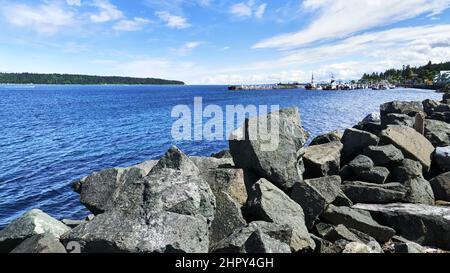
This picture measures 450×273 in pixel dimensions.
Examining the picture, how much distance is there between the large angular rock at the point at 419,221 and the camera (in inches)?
400

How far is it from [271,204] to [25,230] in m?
5.73

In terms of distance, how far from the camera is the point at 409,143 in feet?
48.5

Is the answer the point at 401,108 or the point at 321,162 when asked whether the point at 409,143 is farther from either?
the point at 401,108

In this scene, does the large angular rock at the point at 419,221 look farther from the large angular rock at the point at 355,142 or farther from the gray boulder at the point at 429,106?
the gray boulder at the point at 429,106

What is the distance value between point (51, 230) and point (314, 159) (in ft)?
28.3

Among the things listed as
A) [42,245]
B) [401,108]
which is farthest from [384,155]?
[401,108]

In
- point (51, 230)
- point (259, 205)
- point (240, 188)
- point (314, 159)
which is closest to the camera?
point (51, 230)

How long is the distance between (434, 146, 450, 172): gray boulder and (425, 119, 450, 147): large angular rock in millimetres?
2911

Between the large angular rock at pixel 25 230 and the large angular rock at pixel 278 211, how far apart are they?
4.61m

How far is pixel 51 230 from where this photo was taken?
8.25 metres

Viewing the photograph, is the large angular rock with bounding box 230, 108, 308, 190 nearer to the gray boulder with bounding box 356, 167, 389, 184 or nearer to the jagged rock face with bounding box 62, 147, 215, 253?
the gray boulder with bounding box 356, 167, 389, 184

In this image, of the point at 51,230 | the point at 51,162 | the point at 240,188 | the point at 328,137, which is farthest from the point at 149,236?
the point at 51,162

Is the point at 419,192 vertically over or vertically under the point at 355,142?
under
